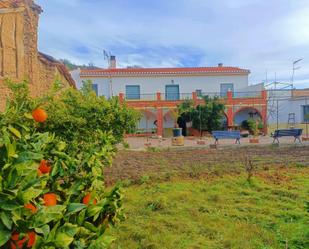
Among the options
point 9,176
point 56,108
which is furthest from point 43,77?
point 9,176

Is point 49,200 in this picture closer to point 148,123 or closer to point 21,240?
point 21,240

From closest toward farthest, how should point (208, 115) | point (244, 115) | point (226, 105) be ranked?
point (208, 115), point (226, 105), point (244, 115)

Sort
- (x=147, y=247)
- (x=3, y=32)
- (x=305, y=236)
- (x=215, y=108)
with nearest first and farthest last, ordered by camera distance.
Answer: (x=147, y=247), (x=305, y=236), (x=3, y=32), (x=215, y=108)

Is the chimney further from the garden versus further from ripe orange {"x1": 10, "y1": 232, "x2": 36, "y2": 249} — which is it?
ripe orange {"x1": 10, "y1": 232, "x2": 36, "y2": 249}

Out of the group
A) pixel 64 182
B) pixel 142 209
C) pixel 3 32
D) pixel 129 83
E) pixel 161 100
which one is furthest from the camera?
pixel 129 83

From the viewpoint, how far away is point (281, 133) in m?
15.5

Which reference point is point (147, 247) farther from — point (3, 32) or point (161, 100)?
point (161, 100)

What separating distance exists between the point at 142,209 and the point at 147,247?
1.35 meters

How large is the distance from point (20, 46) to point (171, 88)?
76.3 feet

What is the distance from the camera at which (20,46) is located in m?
7.07

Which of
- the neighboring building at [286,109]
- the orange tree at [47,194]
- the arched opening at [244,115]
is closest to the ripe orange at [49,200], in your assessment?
the orange tree at [47,194]

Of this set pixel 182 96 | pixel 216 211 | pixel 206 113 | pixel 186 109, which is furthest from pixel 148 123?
pixel 216 211

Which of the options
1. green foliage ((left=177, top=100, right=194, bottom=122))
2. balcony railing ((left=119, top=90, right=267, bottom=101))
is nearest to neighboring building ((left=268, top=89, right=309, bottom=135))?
balcony railing ((left=119, top=90, right=267, bottom=101))

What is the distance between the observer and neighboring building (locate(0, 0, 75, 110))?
6535 mm
